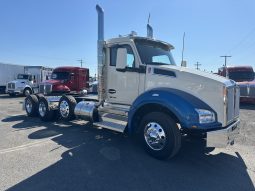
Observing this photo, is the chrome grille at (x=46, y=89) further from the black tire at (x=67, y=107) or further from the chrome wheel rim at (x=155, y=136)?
the chrome wheel rim at (x=155, y=136)

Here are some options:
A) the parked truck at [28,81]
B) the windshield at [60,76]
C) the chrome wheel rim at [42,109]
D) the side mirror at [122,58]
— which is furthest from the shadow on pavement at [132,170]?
the parked truck at [28,81]

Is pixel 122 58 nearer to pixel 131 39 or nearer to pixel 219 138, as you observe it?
pixel 131 39

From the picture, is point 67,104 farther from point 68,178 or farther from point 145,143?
point 68,178

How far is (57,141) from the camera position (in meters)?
6.53

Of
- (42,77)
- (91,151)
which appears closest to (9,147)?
(91,151)

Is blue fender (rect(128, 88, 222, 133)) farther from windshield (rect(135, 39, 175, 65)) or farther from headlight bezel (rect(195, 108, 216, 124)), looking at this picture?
windshield (rect(135, 39, 175, 65))

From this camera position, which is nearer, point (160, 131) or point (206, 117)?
point (206, 117)

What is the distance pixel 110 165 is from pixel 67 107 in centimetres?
473

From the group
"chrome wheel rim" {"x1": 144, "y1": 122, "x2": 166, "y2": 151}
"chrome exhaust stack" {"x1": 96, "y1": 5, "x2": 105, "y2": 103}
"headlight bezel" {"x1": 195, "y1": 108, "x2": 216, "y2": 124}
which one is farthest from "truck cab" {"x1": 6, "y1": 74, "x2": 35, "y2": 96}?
"headlight bezel" {"x1": 195, "y1": 108, "x2": 216, "y2": 124}

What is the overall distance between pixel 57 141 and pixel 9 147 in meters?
1.18

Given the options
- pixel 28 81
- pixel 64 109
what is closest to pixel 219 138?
pixel 64 109

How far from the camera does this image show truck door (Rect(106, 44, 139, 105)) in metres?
6.16

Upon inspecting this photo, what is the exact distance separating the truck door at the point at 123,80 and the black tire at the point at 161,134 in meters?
1.10

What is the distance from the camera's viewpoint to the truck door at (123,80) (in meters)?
6.16
